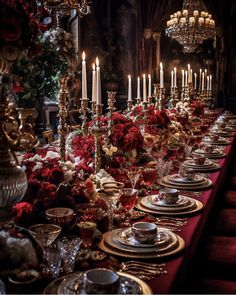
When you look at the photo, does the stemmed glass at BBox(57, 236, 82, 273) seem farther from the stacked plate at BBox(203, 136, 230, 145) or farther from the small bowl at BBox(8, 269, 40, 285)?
the stacked plate at BBox(203, 136, 230, 145)

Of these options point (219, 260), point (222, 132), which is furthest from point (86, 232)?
point (222, 132)

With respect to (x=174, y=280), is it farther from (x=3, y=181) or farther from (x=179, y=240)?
(x=3, y=181)

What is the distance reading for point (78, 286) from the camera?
56.5 inches

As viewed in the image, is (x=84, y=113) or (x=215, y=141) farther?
(x=215, y=141)

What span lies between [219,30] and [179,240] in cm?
1212

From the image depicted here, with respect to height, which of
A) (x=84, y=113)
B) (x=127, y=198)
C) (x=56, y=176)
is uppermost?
(x=84, y=113)

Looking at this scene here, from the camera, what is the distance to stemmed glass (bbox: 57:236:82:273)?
1.59 meters

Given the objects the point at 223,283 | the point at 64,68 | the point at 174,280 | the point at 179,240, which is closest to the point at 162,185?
the point at 223,283

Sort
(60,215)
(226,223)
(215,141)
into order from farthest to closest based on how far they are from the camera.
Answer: (215,141)
(226,223)
(60,215)

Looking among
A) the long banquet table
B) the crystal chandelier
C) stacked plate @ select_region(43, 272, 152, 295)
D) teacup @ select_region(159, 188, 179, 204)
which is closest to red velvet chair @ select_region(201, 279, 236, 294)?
the long banquet table

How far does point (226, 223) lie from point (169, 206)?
1.21 meters

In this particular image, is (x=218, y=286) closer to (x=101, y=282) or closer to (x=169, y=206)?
(x=169, y=206)

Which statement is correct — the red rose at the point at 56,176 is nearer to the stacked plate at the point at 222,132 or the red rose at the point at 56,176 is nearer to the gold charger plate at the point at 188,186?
the gold charger plate at the point at 188,186

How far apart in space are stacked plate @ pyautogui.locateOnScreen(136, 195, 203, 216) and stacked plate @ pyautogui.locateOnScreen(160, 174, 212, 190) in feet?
1.27
